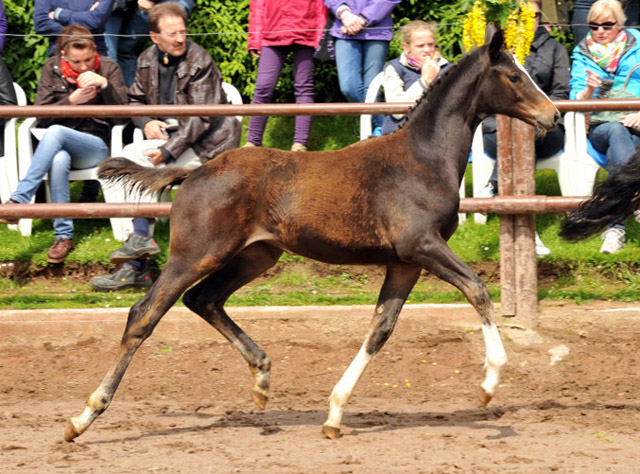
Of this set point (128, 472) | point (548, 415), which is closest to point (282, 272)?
point (548, 415)

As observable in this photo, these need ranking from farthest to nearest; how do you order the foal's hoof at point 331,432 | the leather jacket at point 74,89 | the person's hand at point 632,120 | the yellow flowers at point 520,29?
Result: the leather jacket at point 74,89 → the person's hand at point 632,120 → the yellow flowers at point 520,29 → the foal's hoof at point 331,432

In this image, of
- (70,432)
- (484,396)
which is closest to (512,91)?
(484,396)

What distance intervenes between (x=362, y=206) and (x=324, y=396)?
5.11ft

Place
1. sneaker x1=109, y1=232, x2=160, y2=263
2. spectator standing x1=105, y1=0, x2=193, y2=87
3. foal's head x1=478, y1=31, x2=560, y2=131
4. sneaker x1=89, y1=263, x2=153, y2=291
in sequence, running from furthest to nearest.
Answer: spectator standing x1=105, y1=0, x2=193, y2=87 < sneaker x1=89, y1=263, x2=153, y2=291 < sneaker x1=109, y1=232, x2=160, y2=263 < foal's head x1=478, y1=31, x2=560, y2=131

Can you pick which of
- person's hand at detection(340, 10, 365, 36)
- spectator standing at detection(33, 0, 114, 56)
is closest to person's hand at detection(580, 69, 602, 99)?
person's hand at detection(340, 10, 365, 36)

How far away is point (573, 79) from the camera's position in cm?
817

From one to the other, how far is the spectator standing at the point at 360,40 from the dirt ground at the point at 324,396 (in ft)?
7.60

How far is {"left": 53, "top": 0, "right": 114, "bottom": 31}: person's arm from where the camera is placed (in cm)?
898

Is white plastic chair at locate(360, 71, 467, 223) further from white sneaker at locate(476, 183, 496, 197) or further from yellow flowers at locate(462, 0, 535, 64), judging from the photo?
yellow flowers at locate(462, 0, 535, 64)

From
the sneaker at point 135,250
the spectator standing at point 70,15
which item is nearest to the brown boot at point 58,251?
the sneaker at point 135,250

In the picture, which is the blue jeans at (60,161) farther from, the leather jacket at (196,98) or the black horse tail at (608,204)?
the black horse tail at (608,204)

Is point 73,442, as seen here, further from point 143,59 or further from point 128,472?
point 143,59

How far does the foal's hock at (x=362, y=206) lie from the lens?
528 centimetres

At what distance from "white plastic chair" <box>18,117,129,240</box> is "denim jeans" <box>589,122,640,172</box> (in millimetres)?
3738
